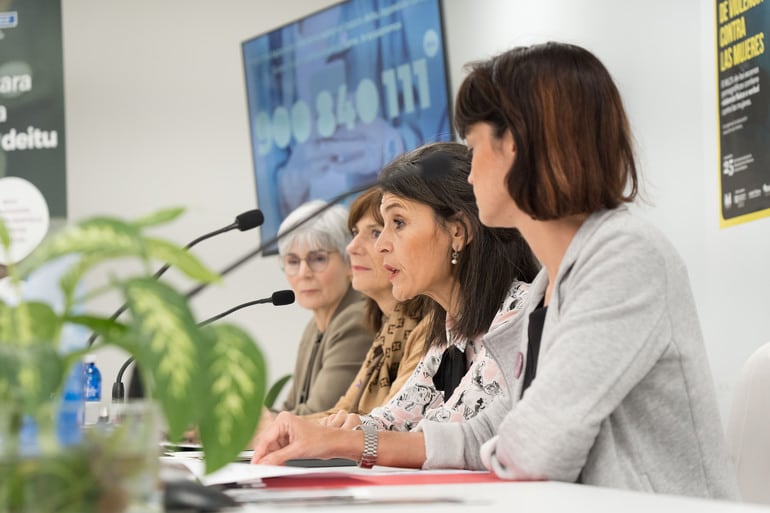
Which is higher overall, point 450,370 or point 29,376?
point 29,376

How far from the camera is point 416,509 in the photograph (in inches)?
39.2

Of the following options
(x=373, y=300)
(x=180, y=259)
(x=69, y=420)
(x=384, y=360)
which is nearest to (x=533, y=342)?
(x=180, y=259)

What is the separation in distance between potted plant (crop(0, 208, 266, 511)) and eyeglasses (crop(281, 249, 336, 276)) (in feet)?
10.9

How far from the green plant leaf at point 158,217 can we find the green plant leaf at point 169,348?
0.24 ft

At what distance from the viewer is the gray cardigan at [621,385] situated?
1354 mm

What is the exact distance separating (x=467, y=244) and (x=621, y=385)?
121 centimetres

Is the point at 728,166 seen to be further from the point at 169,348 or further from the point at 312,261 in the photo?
the point at 169,348

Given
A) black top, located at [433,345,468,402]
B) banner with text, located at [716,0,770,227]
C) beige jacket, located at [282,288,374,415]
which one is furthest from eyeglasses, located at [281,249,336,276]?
banner with text, located at [716,0,770,227]

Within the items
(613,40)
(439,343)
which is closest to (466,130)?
(439,343)

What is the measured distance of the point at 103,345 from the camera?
71 centimetres

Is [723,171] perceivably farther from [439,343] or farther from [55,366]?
[55,366]

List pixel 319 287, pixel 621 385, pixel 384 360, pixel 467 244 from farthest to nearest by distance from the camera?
pixel 319 287 → pixel 384 360 → pixel 467 244 → pixel 621 385

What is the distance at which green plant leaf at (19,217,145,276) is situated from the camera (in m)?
0.71

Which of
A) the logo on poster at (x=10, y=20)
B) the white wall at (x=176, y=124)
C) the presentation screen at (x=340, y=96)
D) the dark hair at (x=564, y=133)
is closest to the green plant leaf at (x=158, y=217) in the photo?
the dark hair at (x=564, y=133)
